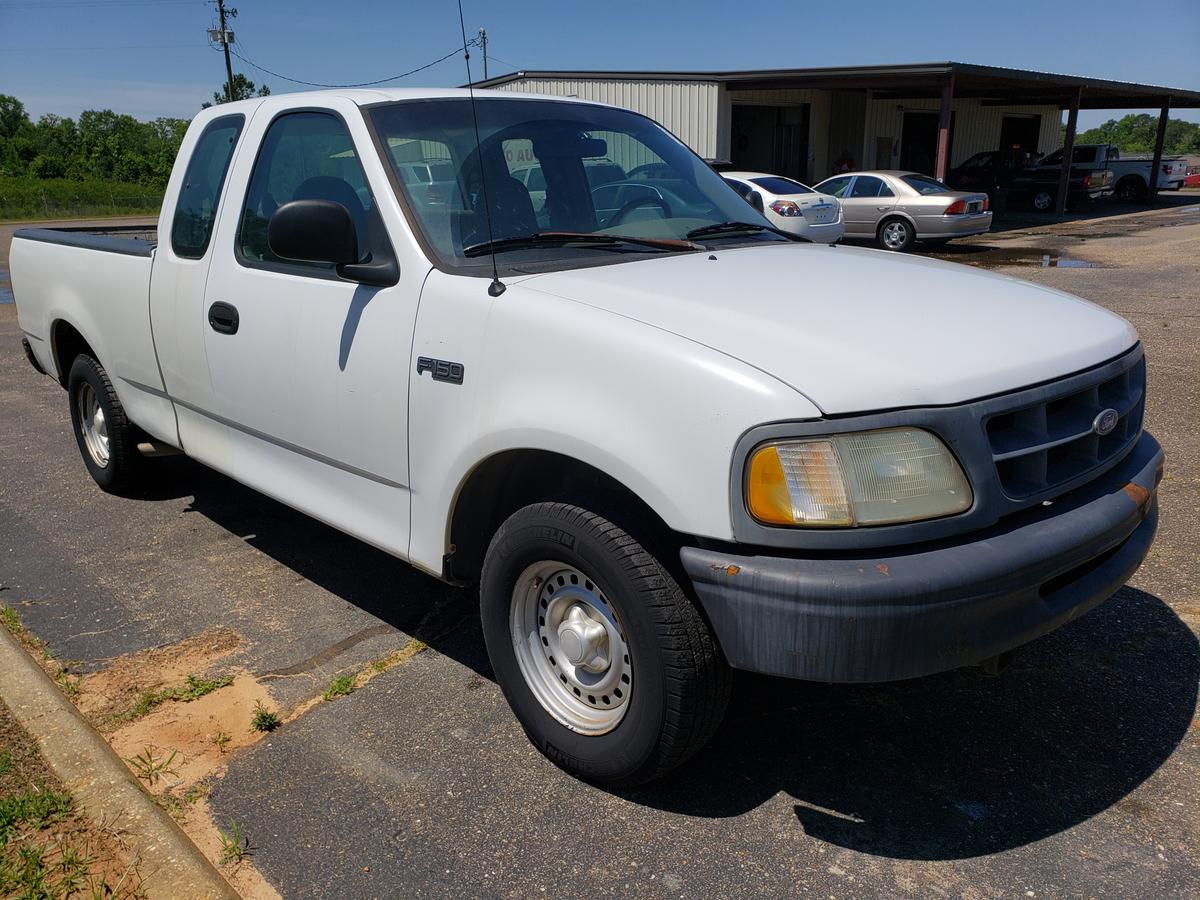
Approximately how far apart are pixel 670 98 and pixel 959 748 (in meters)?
24.2

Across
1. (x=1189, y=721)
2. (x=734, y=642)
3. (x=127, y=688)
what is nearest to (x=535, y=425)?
(x=734, y=642)

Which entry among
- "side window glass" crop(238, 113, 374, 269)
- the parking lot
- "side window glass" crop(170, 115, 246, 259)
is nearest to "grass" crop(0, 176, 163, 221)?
"side window glass" crop(170, 115, 246, 259)

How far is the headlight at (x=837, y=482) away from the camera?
90.0 inches

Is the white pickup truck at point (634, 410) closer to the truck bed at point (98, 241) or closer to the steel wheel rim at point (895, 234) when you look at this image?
the truck bed at point (98, 241)

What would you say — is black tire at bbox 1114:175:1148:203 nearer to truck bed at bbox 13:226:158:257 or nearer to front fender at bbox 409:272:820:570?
truck bed at bbox 13:226:158:257

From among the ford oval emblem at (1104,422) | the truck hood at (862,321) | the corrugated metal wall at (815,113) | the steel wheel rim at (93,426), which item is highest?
the corrugated metal wall at (815,113)

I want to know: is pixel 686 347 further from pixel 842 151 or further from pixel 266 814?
pixel 842 151

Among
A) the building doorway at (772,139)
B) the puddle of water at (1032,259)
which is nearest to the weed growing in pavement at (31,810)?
the puddle of water at (1032,259)

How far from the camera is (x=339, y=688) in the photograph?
11.4 feet

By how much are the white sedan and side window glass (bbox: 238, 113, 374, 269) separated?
12755 millimetres

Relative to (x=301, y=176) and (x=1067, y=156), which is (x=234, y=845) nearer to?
(x=301, y=176)

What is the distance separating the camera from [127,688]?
11.6ft

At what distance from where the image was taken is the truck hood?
236cm

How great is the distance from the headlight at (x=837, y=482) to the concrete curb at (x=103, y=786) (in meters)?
1.68
